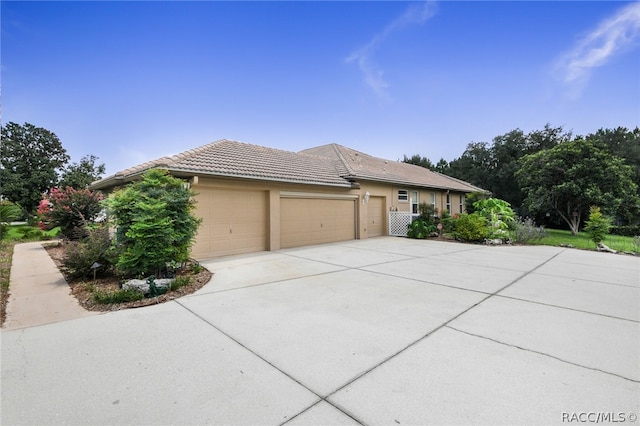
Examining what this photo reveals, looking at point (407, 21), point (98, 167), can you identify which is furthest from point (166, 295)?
point (98, 167)

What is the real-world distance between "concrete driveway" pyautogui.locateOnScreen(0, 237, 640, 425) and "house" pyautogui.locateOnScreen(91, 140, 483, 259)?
4.32 metres

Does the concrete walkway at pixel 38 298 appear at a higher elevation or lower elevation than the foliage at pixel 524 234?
Answer: lower

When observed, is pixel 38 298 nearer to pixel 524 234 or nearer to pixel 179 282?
pixel 179 282

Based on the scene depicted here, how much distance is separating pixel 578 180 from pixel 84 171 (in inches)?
1644

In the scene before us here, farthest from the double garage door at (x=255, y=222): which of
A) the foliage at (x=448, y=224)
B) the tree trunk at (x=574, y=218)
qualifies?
the tree trunk at (x=574, y=218)

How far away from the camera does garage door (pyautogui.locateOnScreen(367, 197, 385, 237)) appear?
49.2ft

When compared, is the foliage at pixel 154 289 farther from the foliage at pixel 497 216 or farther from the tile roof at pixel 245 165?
the foliage at pixel 497 216

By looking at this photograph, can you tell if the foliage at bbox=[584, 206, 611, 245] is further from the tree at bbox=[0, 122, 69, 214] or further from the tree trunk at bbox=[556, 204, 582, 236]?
the tree at bbox=[0, 122, 69, 214]

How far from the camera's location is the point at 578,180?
17484 millimetres

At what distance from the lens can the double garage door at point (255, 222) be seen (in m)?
9.05

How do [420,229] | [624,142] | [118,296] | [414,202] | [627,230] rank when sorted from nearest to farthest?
1. [118,296]
2. [420,229]
3. [414,202]
4. [627,230]
5. [624,142]

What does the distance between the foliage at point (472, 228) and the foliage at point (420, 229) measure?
1.36 meters

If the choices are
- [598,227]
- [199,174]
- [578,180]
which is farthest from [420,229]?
[578,180]

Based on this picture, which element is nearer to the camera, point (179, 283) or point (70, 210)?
point (179, 283)
